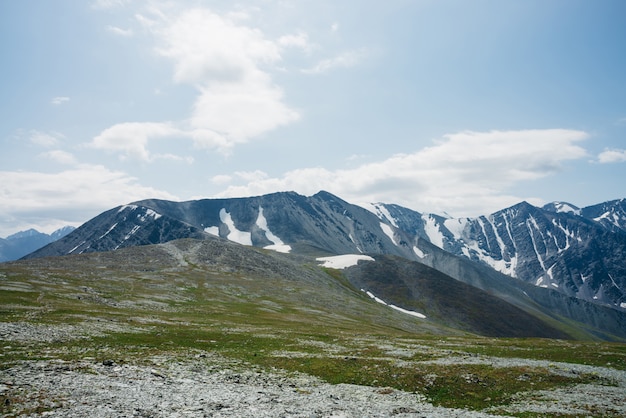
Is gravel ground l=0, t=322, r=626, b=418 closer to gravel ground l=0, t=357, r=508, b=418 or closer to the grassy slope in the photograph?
gravel ground l=0, t=357, r=508, b=418

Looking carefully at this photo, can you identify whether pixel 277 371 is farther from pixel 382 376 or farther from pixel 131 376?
pixel 131 376

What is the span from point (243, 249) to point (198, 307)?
104 m

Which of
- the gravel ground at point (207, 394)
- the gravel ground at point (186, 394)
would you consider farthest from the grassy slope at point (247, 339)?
the gravel ground at point (186, 394)

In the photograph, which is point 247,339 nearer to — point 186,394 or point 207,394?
point 207,394

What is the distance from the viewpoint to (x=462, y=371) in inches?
1391

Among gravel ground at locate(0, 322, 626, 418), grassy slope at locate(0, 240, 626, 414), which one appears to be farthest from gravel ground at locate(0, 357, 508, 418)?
grassy slope at locate(0, 240, 626, 414)

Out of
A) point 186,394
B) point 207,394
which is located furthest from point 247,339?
point 186,394

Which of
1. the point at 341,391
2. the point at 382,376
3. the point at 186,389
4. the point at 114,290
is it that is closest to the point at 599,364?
the point at 382,376

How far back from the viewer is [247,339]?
48.5 metres

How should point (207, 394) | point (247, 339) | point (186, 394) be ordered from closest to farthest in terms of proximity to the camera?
1. point (186, 394)
2. point (207, 394)
3. point (247, 339)

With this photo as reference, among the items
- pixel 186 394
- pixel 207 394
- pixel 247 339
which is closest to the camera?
pixel 186 394

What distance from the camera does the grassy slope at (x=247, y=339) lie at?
31.9 m

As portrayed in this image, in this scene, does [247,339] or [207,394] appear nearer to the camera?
[207,394]

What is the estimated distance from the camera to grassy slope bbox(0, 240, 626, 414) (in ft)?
105
